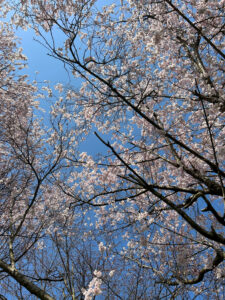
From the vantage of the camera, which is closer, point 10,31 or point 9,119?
point 9,119

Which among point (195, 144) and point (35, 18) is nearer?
point (35, 18)

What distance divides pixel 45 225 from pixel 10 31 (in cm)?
688

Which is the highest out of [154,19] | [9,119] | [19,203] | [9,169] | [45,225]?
[154,19]

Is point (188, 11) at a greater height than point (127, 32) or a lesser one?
greater

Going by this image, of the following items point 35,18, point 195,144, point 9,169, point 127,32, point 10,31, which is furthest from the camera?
point 10,31

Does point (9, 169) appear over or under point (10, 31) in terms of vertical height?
under

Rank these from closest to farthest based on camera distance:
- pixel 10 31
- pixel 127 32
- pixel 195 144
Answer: pixel 127 32 < pixel 195 144 < pixel 10 31

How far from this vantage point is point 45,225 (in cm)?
582

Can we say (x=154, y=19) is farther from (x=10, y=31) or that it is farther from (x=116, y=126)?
(x=10, y=31)

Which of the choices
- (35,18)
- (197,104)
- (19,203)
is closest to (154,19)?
(197,104)

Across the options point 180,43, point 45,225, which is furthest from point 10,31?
point 45,225

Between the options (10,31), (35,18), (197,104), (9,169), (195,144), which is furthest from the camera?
(10,31)

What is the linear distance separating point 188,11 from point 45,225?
6.05 meters

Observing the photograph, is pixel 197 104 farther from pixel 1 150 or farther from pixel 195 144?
pixel 1 150
